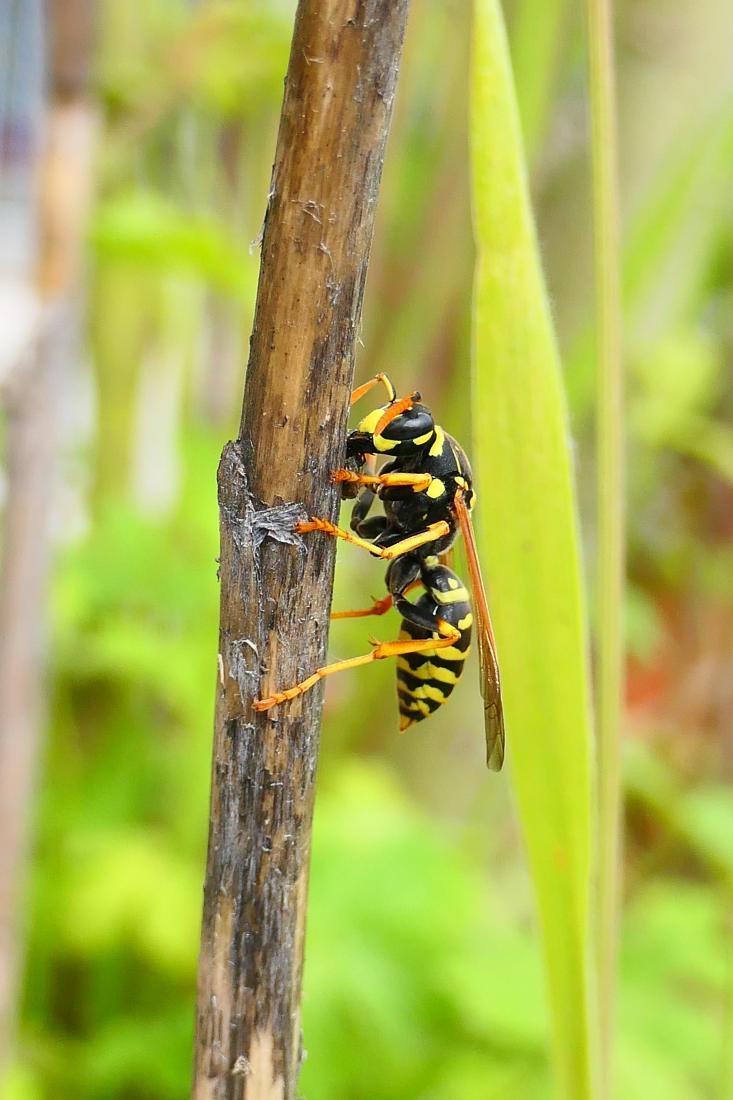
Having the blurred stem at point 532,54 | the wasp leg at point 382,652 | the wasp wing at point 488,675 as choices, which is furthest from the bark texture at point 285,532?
the blurred stem at point 532,54

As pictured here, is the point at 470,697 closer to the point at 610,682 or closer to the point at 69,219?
the point at 69,219

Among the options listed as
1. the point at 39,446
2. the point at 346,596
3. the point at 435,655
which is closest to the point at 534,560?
the point at 435,655

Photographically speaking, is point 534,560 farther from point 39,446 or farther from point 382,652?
point 39,446

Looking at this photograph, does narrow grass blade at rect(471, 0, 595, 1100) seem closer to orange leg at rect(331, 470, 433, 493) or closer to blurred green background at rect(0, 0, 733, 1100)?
orange leg at rect(331, 470, 433, 493)

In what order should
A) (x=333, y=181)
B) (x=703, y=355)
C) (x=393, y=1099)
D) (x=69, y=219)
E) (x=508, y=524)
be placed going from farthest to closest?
(x=703, y=355) < (x=393, y=1099) < (x=69, y=219) < (x=508, y=524) < (x=333, y=181)

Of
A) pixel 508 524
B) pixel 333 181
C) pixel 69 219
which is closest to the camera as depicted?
pixel 333 181

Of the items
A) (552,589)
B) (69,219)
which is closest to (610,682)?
(552,589)
